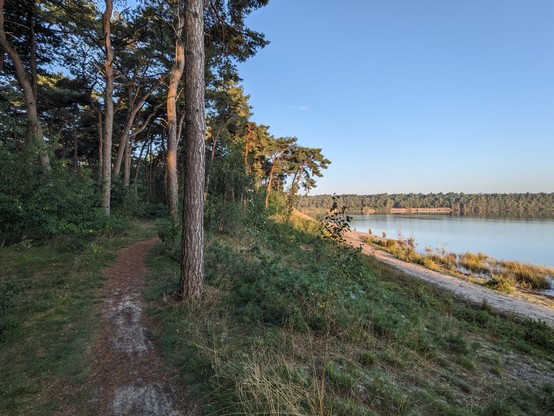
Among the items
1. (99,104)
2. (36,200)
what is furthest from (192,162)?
(99,104)

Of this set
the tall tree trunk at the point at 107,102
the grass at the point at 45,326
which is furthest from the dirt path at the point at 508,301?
the tall tree trunk at the point at 107,102

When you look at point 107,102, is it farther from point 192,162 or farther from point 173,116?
point 192,162

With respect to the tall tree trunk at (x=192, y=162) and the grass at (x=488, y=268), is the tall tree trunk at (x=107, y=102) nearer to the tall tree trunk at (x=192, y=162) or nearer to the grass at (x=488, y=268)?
the tall tree trunk at (x=192, y=162)

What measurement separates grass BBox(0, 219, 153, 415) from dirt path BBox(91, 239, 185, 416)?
155 millimetres

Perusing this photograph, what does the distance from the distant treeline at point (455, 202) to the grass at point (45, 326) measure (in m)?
58.9

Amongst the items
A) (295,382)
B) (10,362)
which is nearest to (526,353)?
(295,382)

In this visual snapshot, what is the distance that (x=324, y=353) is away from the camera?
11.2 feet

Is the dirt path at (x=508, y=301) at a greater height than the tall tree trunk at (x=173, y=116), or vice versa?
the tall tree trunk at (x=173, y=116)

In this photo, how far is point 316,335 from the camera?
393cm

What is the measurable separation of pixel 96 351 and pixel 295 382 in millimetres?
2596

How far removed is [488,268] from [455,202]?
359 ft

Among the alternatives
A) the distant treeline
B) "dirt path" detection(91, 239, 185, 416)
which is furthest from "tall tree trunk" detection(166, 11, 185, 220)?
the distant treeline

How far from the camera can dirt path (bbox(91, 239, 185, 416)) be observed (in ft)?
7.91

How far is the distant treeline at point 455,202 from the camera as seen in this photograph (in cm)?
8775
